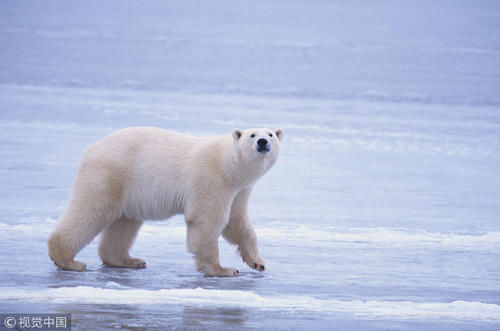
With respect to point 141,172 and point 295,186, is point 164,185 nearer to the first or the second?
point 141,172

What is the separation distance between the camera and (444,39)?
37.4 m

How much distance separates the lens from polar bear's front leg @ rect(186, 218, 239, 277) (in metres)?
4.70

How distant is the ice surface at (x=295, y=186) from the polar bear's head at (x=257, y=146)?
0.71m

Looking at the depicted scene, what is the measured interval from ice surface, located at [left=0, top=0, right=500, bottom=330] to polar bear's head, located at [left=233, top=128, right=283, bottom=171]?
708mm

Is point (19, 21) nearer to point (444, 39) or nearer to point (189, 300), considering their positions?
point (444, 39)

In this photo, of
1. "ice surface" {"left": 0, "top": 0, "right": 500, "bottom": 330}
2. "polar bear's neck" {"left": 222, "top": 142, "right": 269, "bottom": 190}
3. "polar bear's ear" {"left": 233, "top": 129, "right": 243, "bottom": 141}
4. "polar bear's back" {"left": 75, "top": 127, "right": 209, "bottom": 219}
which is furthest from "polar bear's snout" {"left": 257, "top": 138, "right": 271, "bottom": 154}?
"ice surface" {"left": 0, "top": 0, "right": 500, "bottom": 330}

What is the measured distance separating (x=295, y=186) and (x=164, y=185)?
10.8 ft

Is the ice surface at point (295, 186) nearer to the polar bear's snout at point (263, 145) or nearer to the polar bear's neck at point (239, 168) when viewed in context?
the polar bear's neck at point (239, 168)

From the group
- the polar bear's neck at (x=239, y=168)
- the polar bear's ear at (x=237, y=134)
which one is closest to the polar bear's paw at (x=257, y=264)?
the polar bear's neck at (x=239, y=168)

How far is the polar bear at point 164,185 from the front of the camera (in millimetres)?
4664

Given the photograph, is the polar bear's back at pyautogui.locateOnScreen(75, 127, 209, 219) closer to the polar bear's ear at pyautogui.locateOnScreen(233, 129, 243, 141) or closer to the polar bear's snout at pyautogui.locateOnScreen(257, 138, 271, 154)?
the polar bear's ear at pyautogui.locateOnScreen(233, 129, 243, 141)

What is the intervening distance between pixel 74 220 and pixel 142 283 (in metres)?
0.58

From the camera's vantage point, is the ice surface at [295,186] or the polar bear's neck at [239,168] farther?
the polar bear's neck at [239,168]

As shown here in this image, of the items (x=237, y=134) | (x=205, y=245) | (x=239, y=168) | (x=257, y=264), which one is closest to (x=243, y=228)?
(x=257, y=264)
